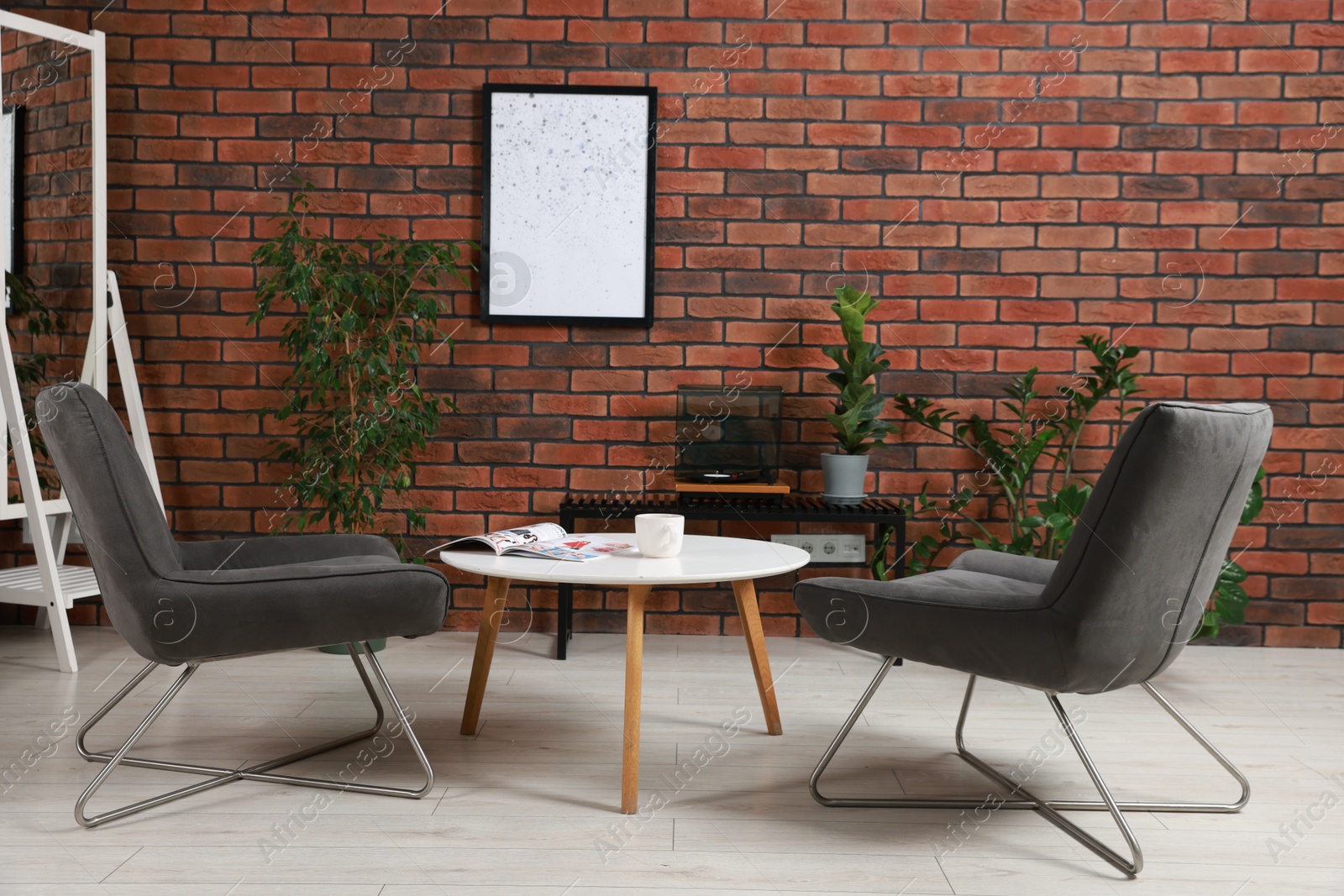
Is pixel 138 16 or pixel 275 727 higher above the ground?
pixel 138 16

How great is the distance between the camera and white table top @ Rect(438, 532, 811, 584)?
1868 mm

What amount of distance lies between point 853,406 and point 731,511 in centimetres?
51

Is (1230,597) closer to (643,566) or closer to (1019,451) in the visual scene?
(1019,451)

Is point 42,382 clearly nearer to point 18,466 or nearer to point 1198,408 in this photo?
point 18,466

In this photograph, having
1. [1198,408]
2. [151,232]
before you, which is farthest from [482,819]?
[151,232]

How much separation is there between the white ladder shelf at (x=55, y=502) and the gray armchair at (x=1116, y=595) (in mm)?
2183

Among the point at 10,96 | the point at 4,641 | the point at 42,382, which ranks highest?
the point at 10,96

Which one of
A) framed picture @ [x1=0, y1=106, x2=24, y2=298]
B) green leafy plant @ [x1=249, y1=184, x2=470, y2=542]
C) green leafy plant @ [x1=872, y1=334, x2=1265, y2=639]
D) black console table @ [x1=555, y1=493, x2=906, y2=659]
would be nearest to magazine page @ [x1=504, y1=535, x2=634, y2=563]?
black console table @ [x1=555, y1=493, x2=906, y2=659]

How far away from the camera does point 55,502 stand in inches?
116

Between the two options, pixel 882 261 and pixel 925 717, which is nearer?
pixel 925 717

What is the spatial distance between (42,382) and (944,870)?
284 cm

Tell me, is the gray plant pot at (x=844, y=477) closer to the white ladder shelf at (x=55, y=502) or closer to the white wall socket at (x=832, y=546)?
the white wall socket at (x=832, y=546)

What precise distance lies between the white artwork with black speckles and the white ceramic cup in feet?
4.26

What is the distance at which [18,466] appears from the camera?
9.14 ft
